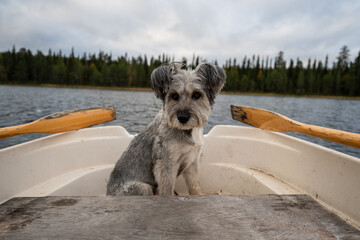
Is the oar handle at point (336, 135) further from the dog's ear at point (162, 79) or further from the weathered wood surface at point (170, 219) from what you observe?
the dog's ear at point (162, 79)

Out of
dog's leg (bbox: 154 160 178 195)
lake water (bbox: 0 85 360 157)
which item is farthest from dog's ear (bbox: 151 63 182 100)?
lake water (bbox: 0 85 360 157)

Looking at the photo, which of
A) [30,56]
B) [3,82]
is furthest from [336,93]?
[3,82]

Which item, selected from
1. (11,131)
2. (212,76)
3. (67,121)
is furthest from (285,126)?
(11,131)

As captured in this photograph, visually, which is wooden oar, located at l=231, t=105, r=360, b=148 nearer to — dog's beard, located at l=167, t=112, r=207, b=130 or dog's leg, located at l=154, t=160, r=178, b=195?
dog's beard, located at l=167, t=112, r=207, b=130

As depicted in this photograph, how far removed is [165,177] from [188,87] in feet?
4.25

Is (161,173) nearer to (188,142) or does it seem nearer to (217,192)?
(188,142)

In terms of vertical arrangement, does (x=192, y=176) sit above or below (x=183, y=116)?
below

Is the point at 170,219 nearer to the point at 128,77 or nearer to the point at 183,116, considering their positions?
the point at 183,116

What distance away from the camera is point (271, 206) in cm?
172

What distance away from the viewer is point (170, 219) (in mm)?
Answer: 1503

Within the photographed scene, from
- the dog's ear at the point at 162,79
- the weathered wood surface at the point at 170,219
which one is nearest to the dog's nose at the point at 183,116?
the dog's ear at the point at 162,79

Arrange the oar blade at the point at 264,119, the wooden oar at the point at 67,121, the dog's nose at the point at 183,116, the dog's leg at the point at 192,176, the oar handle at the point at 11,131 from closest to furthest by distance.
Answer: the oar handle at the point at 11,131 → the wooden oar at the point at 67,121 → the dog's nose at the point at 183,116 → the oar blade at the point at 264,119 → the dog's leg at the point at 192,176

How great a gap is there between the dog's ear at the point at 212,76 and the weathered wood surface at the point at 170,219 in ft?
5.81

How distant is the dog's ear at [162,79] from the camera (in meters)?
3.11
